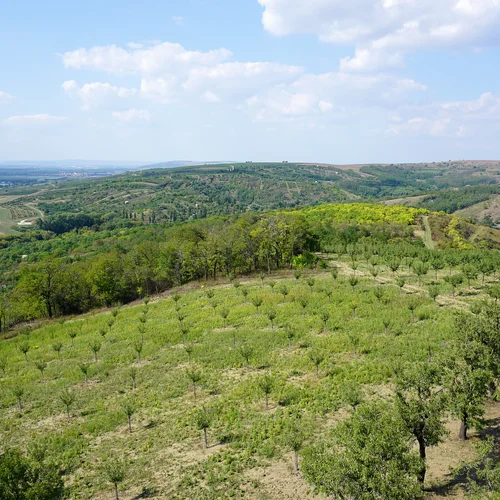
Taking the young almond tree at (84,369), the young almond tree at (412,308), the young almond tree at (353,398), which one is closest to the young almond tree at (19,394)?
the young almond tree at (84,369)

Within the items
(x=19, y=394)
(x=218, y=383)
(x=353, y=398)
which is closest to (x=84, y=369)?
(x=19, y=394)

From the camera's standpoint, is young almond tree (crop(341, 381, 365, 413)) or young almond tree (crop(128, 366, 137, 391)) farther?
young almond tree (crop(128, 366, 137, 391))

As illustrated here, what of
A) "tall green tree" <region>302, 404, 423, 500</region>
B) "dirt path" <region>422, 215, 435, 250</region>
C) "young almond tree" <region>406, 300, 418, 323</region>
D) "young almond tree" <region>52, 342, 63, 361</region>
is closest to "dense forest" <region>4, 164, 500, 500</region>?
"tall green tree" <region>302, 404, 423, 500</region>

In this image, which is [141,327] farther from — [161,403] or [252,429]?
[252,429]

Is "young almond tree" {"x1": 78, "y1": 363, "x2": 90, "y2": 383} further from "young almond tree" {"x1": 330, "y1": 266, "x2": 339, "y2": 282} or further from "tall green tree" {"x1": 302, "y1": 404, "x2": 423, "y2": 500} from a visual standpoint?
"young almond tree" {"x1": 330, "y1": 266, "x2": 339, "y2": 282}

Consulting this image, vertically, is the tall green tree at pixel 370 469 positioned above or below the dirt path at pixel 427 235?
above

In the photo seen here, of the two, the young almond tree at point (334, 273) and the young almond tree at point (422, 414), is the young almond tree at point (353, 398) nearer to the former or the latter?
the young almond tree at point (422, 414)

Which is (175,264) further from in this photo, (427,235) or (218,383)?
(427,235)

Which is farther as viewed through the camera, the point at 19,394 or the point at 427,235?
the point at 427,235

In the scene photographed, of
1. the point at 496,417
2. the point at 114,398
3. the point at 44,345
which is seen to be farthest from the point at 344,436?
the point at 44,345
